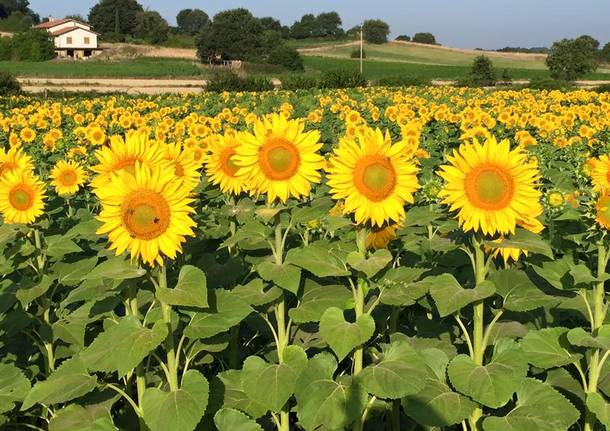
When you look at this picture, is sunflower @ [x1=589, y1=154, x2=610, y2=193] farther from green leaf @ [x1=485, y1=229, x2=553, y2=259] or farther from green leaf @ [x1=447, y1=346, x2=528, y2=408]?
green leaf @ [x1=447, y1=346, x2=528, y2=408]

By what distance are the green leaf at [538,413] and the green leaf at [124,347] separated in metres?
1.54

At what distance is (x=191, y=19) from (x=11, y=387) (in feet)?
577

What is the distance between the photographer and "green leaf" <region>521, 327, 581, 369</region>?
9.62 ft

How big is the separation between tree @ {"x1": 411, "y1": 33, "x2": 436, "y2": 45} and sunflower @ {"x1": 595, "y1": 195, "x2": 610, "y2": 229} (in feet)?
524

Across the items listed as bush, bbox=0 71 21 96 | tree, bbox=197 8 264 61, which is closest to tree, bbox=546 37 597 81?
bush, bbox=0 71 21 96

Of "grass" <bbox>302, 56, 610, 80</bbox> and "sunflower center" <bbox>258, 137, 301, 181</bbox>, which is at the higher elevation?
"grass" <bbox>302, 56, 610, 80</bbox>

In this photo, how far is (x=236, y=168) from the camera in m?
3.82

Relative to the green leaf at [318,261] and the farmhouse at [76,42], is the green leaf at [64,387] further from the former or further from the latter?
the farmhouse at [76,42]

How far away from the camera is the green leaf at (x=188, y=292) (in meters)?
2.65

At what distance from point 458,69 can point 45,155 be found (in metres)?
72.1

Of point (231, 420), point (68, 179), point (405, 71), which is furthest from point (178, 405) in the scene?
point (405, 71)

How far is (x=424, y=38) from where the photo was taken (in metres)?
155

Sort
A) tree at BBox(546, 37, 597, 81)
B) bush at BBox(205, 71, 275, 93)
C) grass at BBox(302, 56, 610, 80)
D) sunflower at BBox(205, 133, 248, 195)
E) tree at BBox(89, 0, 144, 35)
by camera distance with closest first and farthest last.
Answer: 1. sunflower at BBox(205, 133, 248, 195)
2. bush at BBox(205, 71, 275, 93)
3. tree at BBox(546, 37, 597, 81)
4. grass at BBox(302, 56, 610, 80)
5. tree at BBox(89, 0, 144, 35)

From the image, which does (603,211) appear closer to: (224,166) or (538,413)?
(538,413)
